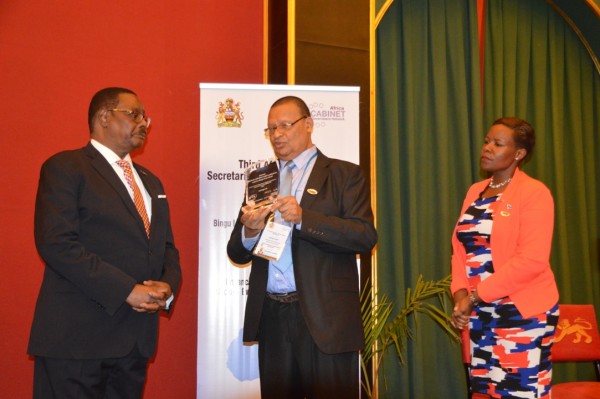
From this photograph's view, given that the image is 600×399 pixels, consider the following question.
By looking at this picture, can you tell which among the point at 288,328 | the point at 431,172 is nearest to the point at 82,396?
the point at 288,328

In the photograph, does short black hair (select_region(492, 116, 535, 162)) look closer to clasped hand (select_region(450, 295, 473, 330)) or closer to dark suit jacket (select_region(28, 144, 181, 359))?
clasped hand (select_region(450, 295, 473, 330))

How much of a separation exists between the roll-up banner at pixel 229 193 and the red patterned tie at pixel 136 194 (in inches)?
51.2

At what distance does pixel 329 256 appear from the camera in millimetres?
2811

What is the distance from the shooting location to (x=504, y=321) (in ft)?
9.91

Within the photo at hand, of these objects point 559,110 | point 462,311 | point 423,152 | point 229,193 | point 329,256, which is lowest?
point 462,311

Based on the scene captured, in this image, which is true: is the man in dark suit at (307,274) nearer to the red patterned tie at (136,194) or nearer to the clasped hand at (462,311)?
the red patterned tie at (136,194)

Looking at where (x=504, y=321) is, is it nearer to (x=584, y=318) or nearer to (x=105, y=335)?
(x=584, y=318)

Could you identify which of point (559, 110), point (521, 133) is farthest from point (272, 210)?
point (559, 110)

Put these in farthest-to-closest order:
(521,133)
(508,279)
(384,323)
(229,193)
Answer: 1. (384,323)
2. (229,193)
3. (521,133)
4. (508,279)

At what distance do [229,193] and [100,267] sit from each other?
175 centimetres

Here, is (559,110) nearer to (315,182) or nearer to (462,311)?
(462,311)

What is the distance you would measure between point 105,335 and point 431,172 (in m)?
3.66

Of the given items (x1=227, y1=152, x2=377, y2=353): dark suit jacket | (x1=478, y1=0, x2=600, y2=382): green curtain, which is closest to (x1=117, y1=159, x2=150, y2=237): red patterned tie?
(x1=227, y1=152, x2=377, y2=353): dark suit jacket

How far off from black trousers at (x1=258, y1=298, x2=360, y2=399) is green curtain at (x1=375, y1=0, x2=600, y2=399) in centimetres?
259
